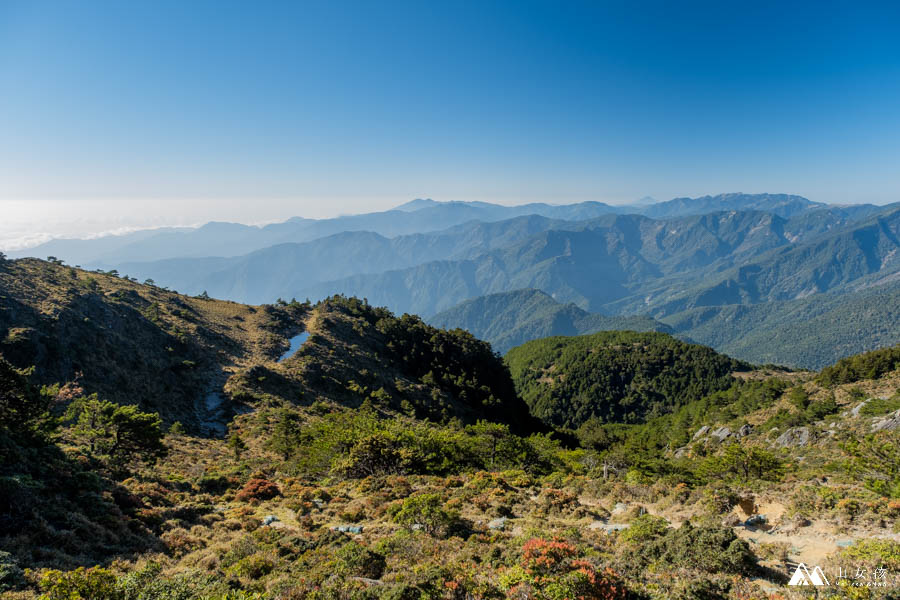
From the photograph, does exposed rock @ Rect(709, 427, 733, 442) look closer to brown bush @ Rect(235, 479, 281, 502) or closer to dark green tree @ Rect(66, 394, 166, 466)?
brown bush @ Rect(235, 479, 281, 502)

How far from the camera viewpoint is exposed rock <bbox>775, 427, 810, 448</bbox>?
1993 inches

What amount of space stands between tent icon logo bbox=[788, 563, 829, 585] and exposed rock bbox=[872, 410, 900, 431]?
48840 mm

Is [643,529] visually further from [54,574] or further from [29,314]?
[29,314]

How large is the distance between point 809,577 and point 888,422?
173ft

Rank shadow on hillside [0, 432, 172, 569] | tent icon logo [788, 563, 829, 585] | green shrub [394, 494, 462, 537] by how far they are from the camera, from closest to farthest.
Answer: tent icon logo [788, 563, 829, 585], shadow on hillside [0, 432, 172, 569], green shrub [394, 494, 462, 537]

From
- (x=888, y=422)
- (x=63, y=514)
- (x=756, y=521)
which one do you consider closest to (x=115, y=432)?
(x=63, y=514)

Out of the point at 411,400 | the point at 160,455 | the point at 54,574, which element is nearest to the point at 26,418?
the point at 160,455

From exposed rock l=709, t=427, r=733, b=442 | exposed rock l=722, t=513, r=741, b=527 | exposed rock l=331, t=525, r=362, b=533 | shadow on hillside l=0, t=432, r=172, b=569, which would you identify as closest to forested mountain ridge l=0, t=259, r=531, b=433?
shadow on hillside l=0, t=432, r=172, b=569

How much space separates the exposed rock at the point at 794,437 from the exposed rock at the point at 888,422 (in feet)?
22.7

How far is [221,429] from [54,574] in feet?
135

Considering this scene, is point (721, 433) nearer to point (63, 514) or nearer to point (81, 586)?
point (81, 586)

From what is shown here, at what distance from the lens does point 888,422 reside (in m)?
44.8

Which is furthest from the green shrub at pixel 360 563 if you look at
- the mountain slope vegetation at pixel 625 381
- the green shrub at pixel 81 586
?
the mountain slope vegetation at pixel 625 381

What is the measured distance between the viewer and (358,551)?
1497 centimetres
